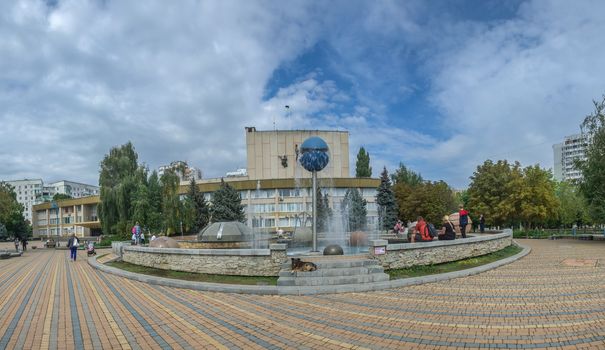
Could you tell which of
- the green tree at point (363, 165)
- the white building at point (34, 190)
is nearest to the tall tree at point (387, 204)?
the green tree at point (363, 165)

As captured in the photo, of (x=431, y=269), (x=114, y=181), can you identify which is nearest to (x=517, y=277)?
(x=431, y=269)

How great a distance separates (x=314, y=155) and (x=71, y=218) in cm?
8090

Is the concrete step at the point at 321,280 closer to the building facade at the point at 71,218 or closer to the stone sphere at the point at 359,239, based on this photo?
the stone sphere at the point at 359,239

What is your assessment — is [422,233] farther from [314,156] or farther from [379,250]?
[314,156]

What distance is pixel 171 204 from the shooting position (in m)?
41.6

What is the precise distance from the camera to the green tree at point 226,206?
46500 millimetres

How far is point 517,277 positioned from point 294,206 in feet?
153

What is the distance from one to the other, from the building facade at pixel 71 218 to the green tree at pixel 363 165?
49.6 m

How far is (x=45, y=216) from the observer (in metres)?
86.6

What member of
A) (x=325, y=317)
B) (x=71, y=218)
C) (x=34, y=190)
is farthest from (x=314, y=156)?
(x=34, y=190)

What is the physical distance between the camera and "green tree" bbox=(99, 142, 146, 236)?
4134cm

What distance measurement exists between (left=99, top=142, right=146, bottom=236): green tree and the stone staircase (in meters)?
32.3

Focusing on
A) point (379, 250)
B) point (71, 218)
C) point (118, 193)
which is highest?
point (118, 193)

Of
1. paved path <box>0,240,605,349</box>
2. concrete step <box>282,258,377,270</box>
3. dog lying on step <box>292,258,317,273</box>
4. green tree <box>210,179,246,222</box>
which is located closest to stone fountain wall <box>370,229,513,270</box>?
concrete step <box>282,258,377,270</box>
